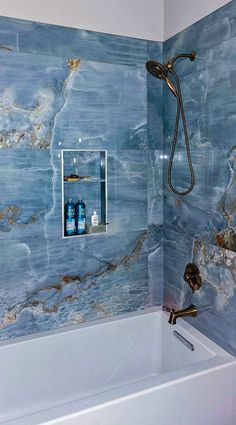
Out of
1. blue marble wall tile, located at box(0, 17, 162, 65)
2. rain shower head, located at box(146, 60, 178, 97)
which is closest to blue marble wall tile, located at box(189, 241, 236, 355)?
rain shower head, located at box(146, 60, 178, 97)

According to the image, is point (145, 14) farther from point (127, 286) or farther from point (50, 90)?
point (127, 286)

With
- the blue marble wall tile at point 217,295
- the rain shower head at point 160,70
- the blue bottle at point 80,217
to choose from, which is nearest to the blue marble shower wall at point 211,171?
the blue marble wall tile at point 217,295

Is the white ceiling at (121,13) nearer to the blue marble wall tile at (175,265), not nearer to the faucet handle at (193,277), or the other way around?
the blue marble wall tile at (175,265)

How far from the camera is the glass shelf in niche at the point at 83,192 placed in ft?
6.80

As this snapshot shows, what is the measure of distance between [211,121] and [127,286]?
1172 millimetres

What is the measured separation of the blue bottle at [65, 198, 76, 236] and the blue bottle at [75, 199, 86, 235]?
29 mm

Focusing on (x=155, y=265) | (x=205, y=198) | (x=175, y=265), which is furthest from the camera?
(x=155, y=265)

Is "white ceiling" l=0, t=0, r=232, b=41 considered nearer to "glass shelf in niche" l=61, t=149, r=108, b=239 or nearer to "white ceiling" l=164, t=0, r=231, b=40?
"white ceiling" l=164, t=0, r=231, b=40

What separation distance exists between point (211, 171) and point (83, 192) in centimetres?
77

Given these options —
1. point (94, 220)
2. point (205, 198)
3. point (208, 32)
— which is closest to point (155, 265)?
point (94, 220)

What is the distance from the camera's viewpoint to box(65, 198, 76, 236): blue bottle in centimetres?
206

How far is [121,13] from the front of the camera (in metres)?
2.11

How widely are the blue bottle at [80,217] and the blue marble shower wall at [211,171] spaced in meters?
0.60

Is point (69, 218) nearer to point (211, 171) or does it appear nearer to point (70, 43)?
point (211, 171)
